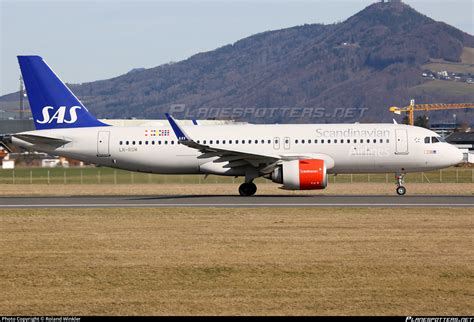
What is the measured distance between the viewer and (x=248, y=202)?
37.1m

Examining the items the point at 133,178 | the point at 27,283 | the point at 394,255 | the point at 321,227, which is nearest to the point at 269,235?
the point at 321,227

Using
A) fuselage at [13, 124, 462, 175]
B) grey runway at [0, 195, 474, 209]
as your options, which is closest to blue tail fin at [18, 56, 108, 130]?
fuselage at [13, 124, 462, 175]

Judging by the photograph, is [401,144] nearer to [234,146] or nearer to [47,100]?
[234,146]

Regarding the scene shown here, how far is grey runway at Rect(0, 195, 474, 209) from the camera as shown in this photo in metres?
35.4

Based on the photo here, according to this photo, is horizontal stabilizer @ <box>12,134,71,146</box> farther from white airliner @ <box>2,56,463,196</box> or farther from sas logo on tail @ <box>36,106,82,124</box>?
sas logo on tail @ <box>36,106,82,124</box>

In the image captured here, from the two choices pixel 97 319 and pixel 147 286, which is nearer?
pixel 97 319

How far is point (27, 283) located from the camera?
18250mm

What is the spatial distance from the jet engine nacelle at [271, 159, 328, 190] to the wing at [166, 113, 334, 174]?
1.45 m

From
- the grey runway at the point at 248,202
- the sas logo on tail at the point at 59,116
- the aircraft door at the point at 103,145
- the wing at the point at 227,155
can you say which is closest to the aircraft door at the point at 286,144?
the wing at the point at 227,155

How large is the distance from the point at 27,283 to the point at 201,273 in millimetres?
3598

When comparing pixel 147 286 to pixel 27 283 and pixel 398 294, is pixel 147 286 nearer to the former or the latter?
pixel 27 283

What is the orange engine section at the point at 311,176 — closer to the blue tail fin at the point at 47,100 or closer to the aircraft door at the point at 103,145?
the aircraft door at the point at 103,145

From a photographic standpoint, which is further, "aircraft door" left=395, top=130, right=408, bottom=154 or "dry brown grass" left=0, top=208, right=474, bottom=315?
"aircraft door" left=395, top=130, right=408, bottom=154

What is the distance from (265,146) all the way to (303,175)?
3.76 meters
